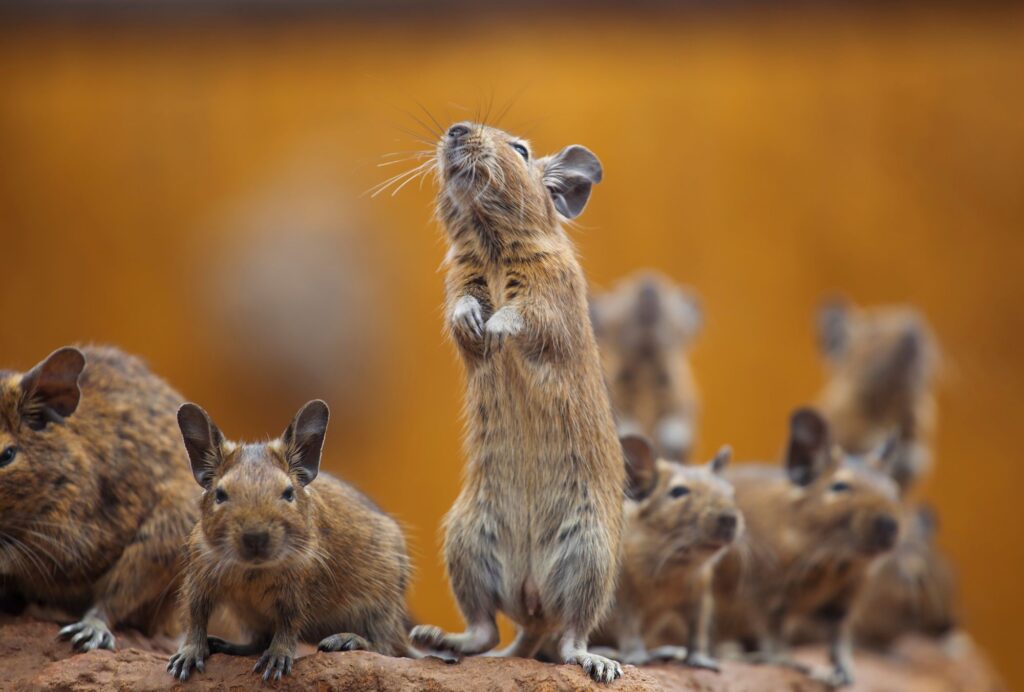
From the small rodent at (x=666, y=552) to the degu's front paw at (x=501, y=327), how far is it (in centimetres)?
135

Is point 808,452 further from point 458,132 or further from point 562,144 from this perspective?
point 562,144

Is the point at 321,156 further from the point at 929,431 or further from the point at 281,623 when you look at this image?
the point at 281,623

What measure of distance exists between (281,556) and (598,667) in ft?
3.76

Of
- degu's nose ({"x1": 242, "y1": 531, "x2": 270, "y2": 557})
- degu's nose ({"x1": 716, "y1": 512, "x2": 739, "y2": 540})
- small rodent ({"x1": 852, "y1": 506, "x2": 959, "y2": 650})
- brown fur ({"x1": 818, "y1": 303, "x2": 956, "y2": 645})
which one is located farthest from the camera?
brown fur ({"x1": 818, "y1": 303, "x2": 956, "y2": 645})

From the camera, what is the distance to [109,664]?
4125 mm

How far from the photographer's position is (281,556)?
3.76 meters

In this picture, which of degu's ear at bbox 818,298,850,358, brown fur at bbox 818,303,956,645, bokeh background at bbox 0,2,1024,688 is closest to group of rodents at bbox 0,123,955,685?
brown fur at bbox 818,303,956,645

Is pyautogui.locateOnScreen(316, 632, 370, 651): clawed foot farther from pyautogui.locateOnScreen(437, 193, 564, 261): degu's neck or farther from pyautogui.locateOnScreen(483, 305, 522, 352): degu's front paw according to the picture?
pyautogui.locateOnScreen(437, 193, 564, 261): degu's neck

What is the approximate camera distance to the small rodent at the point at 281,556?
376 centimetres

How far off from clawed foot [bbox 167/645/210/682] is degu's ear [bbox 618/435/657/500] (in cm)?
210

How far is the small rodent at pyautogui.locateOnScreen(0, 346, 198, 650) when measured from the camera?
14.3 feet

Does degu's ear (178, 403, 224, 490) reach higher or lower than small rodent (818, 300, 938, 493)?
lower

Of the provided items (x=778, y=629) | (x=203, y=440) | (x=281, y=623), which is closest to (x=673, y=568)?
(x=778, y=629)

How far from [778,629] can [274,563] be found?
3.27 meters
